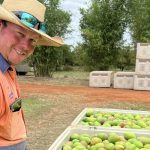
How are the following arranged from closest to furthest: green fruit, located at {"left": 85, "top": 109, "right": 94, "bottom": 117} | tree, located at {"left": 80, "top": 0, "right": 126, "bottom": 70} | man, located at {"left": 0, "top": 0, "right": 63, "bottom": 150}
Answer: man, located at {"left": 0, "top": 0, "right": 63, "bottom": 150} < green fruit, located at {"left": 85, "top": 109, "right": 94, "bottom": 117} < tree, located at {"left": 80, "top": 0, "right": 126, "bottom": 70}

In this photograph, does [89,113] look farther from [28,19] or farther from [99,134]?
[28,19]

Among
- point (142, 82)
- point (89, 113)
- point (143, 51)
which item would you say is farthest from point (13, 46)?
point (142, 82)

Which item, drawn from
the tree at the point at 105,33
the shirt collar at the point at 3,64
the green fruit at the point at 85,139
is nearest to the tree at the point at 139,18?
the tree at the point at 105,33

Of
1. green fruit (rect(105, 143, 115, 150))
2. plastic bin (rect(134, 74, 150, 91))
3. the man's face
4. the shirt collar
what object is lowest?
plastic bin (rect(134, 74, 150, 91))

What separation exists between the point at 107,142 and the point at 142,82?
11344 millimetres

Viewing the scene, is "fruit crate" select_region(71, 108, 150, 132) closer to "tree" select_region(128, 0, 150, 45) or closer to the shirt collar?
the shirt collar

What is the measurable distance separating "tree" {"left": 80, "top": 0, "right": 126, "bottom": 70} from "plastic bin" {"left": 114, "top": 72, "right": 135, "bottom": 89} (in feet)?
10.1

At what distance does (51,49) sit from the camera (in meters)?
18.0

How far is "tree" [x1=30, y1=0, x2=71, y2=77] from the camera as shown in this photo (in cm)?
1812

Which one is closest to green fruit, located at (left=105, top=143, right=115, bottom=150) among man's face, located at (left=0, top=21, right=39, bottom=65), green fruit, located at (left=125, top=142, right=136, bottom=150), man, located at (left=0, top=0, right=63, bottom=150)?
green fruit, located at (left=125, top=142, right=136, bottom=150)

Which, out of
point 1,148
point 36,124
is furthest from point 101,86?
point 1,148

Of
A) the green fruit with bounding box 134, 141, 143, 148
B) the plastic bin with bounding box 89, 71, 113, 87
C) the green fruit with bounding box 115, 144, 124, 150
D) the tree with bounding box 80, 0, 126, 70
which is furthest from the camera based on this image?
the tree with bounding box 80, 0, 126, 70

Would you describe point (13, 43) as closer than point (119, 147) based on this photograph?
Yes

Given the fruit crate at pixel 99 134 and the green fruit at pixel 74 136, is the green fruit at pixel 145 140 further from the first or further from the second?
the green fruit at pixel 74 136
